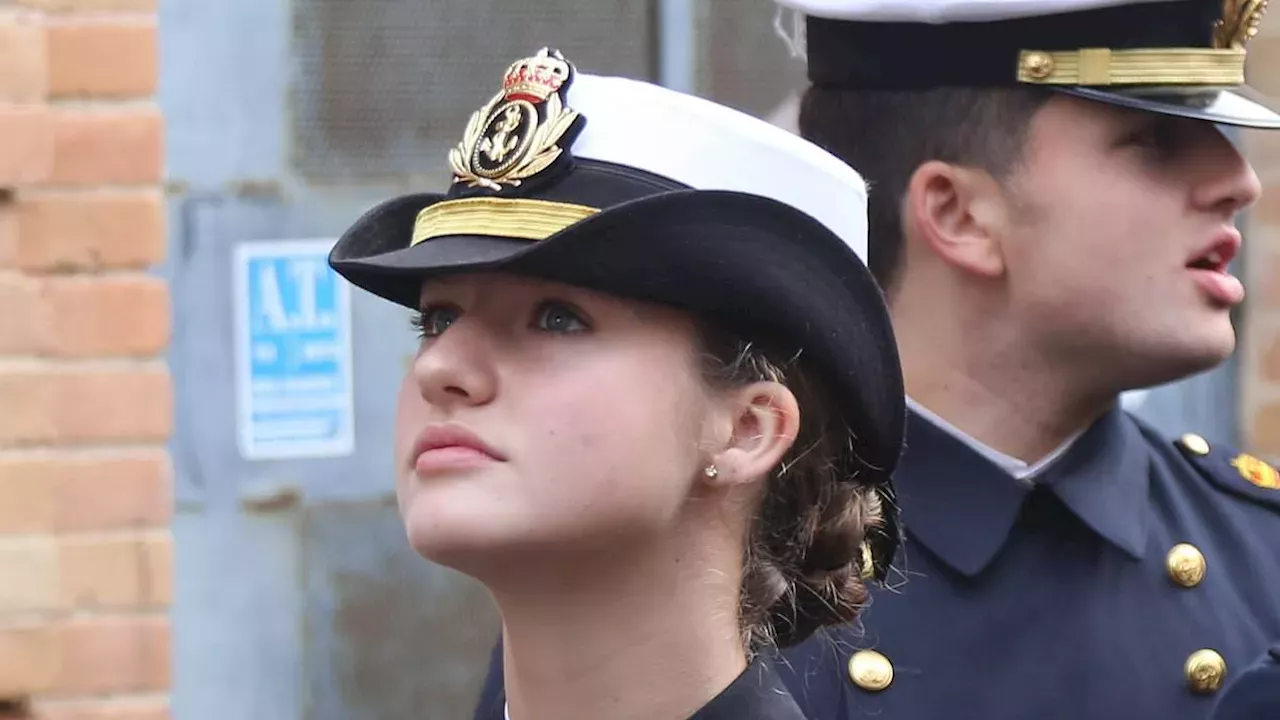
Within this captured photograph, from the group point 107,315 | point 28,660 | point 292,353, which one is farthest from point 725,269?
point 292,353

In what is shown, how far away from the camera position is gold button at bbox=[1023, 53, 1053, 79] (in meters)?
2.35

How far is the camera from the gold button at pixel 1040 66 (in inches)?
92.5

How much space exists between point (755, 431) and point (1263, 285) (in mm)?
2308

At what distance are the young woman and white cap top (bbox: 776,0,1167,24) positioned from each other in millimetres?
446

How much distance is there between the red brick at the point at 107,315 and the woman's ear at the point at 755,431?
1.36 m

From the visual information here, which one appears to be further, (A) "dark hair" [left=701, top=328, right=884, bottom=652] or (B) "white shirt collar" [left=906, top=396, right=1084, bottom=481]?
(B) "white shirt collar" [left=906, top=396, right=1084, bottom=481]

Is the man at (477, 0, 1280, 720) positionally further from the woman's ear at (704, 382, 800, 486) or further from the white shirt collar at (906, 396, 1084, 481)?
the woman's ear at (704, 382, 800, 486)

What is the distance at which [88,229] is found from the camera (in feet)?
9.86

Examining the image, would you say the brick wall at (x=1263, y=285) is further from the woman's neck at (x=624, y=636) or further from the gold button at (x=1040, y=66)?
the woman's neck at (x=624, y=636)

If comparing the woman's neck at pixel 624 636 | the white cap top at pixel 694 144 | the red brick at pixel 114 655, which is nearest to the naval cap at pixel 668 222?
the white cap top at pixel 694 144

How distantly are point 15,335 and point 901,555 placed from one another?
1262 millimetres

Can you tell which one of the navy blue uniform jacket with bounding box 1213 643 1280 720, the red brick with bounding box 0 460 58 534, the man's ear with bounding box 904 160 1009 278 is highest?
the man's ear with bounding box 904 160 1009 278

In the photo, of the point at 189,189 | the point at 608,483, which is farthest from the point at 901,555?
the point at 189,189

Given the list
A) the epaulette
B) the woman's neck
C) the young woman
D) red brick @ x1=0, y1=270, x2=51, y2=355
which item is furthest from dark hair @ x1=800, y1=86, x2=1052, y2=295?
red brick @ x1=0, y1=270, x2=51, y2=355
